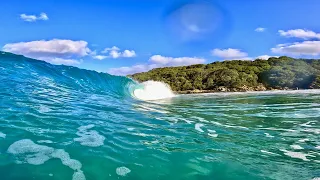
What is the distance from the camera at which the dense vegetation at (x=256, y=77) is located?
60.1m

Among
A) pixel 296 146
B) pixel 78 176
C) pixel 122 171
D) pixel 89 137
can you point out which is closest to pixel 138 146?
pixel 89 137

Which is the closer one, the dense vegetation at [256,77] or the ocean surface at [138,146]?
the ocean surface at [138,146]

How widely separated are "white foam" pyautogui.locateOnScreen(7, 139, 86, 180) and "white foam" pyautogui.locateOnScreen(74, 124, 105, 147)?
621mm

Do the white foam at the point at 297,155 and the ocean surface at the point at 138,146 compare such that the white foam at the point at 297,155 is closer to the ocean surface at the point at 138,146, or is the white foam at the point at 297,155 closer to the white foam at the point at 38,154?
the ocean surface at the point at 138,146

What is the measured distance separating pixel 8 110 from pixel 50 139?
7.85 ft

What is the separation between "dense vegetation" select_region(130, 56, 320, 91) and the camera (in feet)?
197

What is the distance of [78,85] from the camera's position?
14438mm

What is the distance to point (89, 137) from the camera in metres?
5.77

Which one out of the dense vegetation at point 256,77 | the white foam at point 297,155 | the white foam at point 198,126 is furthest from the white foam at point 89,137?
the dense vegetation at point 256,77

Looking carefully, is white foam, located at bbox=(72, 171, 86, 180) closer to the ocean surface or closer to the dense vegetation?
the ocean surface

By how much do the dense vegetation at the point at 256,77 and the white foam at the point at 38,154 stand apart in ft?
179

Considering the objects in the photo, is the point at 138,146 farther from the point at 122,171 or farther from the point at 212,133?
the point at 212,133

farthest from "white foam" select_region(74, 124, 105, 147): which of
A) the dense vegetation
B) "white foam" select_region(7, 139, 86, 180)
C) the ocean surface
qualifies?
the dense vegetation

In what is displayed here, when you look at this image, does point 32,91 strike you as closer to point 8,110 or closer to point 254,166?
point 8,110
